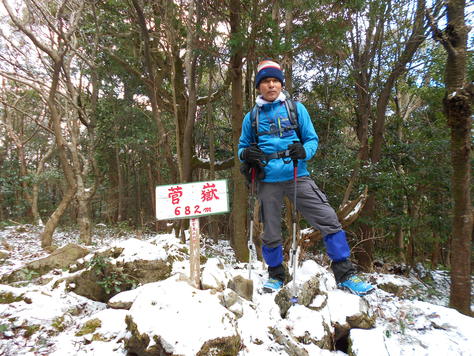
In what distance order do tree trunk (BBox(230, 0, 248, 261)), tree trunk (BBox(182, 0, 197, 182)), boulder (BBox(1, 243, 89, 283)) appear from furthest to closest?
1. tree trunk (BBox(230, 0, 248, 261))
2. tree trunk (BBox(182, 0, 197, 182))
3. boulder (BBox(1, 243, 89, 283))

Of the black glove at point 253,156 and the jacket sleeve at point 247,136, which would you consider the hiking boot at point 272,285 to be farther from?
the jacket sleeve at point 247,136

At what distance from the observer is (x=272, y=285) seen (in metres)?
2.94

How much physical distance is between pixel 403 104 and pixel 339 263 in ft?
35.3

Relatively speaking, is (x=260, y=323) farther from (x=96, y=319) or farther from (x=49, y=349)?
(x=49, y=349)

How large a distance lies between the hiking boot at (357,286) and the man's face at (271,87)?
2060 mm

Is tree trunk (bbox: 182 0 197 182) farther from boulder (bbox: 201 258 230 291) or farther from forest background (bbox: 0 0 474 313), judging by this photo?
boulder (bbox: 201 258 230 291)

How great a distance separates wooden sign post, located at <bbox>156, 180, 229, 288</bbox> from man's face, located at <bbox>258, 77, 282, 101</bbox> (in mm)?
1078

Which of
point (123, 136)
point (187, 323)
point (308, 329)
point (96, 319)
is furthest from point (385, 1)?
point (123, 136)

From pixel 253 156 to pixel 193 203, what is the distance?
2.53ft

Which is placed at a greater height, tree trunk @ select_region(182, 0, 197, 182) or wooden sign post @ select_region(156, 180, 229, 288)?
tree trunk @ select_region(182, 0, 197, 182)

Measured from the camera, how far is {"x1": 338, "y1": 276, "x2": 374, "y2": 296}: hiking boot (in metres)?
2.64

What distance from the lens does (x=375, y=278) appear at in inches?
169

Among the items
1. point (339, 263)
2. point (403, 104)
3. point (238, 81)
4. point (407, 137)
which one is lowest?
point (339, 263)

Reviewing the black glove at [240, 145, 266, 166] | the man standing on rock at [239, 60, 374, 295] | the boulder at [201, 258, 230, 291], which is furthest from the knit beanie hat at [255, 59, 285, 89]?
the boulder at [201, 258, 230, 291]
